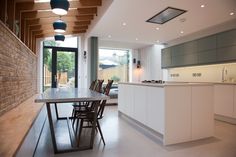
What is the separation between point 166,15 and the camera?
467 cm

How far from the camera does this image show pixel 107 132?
11.9 ft

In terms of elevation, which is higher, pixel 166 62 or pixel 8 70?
pixel 166 62

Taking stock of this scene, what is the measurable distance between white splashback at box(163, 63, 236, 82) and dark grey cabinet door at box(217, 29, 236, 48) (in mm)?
705

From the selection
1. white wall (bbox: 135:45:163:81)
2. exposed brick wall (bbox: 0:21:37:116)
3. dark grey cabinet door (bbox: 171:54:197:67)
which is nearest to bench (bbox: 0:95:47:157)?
exposed brick wall (bbox: 0:21:37:116)

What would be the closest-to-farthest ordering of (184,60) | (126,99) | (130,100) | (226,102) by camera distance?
(130,100) < (226,102) < (126,99) < (184,60)

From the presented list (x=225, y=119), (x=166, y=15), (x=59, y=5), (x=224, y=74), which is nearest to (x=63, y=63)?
(x=166, y=15)

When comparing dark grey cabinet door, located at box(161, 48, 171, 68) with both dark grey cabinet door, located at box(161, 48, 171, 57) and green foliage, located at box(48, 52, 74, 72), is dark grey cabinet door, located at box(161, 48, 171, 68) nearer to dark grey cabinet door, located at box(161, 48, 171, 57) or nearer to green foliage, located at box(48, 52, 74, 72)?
dark grey cabinet door, located at box(161, 48, 171, 57)

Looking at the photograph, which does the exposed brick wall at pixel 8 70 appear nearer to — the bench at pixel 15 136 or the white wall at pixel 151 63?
the bench at pixel 15 136

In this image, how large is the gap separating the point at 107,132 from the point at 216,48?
3913mm

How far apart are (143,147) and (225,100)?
2904mm

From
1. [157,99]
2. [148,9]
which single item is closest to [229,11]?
[148,9]

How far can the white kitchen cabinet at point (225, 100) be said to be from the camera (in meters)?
4.41

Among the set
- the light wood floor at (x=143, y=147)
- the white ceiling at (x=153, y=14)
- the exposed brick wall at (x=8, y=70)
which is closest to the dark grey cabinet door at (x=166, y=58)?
the white ceiling at (x=153, y=14)

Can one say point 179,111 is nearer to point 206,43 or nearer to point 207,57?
point 207,57
